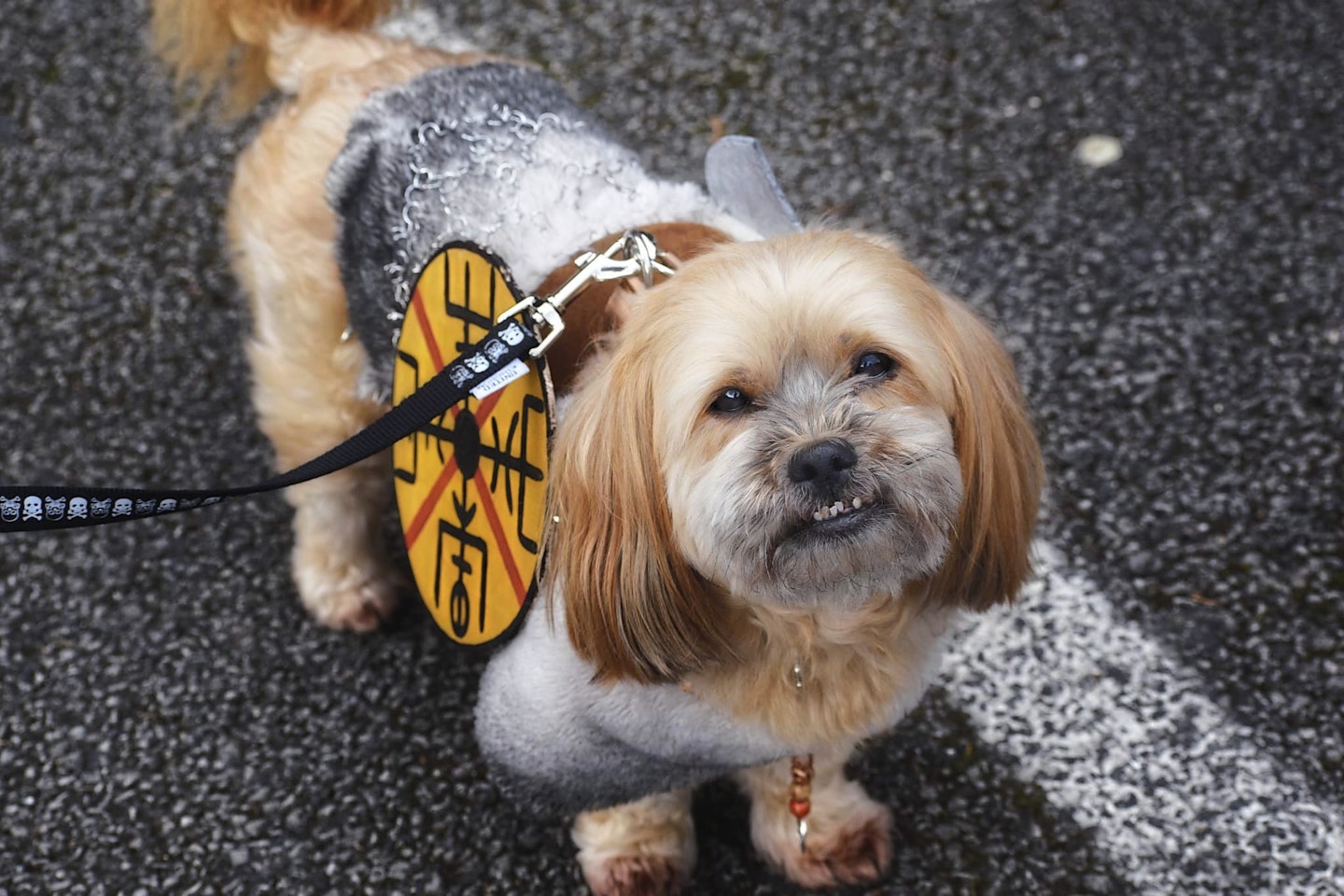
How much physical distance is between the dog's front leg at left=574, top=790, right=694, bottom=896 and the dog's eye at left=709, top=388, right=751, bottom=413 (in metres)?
0.82

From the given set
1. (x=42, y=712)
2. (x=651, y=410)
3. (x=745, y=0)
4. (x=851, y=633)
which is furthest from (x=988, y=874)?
(x=745, y=0)

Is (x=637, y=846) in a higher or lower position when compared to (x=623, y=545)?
lower

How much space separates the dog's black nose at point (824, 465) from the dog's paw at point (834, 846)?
2.95 feet

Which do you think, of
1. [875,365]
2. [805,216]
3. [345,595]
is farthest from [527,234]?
[805,216]

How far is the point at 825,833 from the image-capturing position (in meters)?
2.21

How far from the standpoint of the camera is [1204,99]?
133 inches

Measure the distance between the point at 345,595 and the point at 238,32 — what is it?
1151 mm

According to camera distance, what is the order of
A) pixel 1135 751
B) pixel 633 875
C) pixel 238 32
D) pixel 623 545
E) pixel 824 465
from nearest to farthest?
pixel 824 465
pixel 623 545
pixel 633 875
pixel 1135 751
pixel 238 32

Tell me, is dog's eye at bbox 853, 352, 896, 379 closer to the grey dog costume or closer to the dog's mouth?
the dog's mouth

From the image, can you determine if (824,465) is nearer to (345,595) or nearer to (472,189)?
(472,189)

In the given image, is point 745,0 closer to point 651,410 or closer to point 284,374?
point 284,374

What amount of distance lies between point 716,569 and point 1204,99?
245 centimetres

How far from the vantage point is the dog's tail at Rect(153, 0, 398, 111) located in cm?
253

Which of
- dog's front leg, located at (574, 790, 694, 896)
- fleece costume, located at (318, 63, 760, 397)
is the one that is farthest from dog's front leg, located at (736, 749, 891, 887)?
fleece costume, located at (318, 63, 760, 397)
